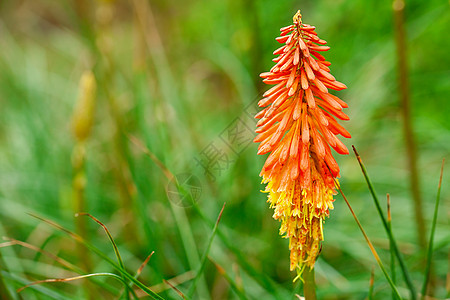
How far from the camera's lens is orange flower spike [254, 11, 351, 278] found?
1.07 metres

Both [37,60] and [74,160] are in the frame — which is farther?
[37,60]

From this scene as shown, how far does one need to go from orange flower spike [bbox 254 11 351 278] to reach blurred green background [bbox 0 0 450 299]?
26.7 inches

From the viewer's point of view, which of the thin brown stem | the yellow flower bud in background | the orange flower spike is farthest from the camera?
the yellow flower bud in background

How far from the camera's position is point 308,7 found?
445 cm

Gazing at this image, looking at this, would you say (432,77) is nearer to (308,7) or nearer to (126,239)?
(308,7)

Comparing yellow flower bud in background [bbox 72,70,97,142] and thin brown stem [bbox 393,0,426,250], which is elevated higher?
thin brown stem [bbox 393,0,426,250]

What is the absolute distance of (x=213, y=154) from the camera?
3117 mm

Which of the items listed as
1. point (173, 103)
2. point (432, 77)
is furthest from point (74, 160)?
point (432, 77)

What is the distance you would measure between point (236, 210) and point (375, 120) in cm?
152

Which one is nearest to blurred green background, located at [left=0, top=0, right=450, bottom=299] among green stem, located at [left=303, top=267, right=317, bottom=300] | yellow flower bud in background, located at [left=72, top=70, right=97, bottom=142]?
yellow flower bud in background, located at [left=72, top=70, right=97, bottom=142]

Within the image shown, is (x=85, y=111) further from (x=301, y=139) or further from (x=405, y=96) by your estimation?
(x=405, y=96)

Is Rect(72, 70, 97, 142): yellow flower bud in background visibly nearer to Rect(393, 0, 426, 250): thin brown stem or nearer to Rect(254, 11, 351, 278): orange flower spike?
Rect(254, 11, 351, 278): orange flower spike

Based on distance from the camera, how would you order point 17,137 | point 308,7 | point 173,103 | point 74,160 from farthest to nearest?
point 308,7
point 17,137
point 173,103
point 74,160

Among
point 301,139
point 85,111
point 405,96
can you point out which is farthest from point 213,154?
point 301,139
